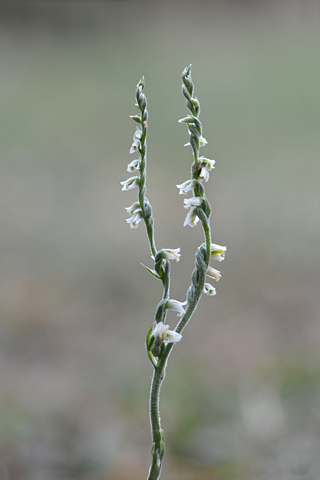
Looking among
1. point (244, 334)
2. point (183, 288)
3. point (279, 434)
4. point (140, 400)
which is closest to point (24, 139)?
point (183, 288)

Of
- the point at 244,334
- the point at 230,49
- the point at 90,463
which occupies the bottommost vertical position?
the point at 90,463

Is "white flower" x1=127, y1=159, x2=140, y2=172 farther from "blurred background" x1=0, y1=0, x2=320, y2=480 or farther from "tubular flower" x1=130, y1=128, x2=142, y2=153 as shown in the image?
"blurred background" x1=0, y1=0, x2=320, y2=480

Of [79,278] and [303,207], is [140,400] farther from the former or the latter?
[303,207]

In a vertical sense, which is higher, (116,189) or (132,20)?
(132,20)

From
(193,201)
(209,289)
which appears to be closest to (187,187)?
(193,201)

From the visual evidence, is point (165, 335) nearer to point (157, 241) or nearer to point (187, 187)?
point (187, 187)

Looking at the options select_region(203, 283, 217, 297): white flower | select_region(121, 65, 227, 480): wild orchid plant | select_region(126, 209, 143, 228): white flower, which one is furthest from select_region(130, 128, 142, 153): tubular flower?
select_region(203, 283, 217, 297): white flower

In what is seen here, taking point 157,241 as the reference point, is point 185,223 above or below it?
below

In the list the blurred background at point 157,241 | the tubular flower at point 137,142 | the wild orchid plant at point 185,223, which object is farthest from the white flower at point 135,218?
the blurred background at point 157,241

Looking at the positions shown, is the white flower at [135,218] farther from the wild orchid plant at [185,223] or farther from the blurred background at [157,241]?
the blurred background at [157,241]
